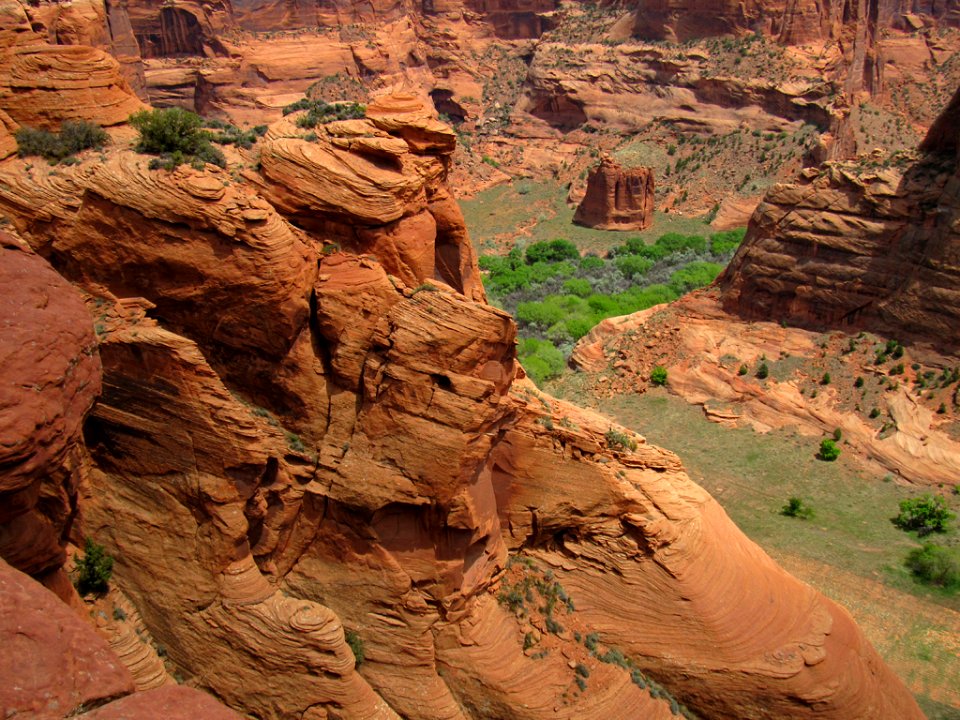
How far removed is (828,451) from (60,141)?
32.7 m

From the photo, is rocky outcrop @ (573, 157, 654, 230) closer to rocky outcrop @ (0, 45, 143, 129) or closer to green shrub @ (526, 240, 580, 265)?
green shrub @ (526, 240, 580, 265)

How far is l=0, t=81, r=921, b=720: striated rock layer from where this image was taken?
637 inches

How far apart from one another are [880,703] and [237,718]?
59.5 ft

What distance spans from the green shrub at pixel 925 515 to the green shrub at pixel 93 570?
2905 centimetres

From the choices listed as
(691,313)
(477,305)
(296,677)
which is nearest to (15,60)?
(477,305)

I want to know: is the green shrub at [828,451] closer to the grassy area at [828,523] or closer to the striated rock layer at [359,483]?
the grassy area at [828,523]

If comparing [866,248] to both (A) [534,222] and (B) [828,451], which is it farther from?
(A) [534,222]

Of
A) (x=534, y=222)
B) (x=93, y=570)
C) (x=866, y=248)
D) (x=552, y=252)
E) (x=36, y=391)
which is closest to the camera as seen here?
(x=36, y=391)

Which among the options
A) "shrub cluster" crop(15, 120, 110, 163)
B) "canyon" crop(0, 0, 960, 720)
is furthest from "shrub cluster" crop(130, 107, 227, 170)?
"shrub cluster" crop(15, 120, 110, 163)

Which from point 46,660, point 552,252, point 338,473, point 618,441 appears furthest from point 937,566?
point 552,252

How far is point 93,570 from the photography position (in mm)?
16312

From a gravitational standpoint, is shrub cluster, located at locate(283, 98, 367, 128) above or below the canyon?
above

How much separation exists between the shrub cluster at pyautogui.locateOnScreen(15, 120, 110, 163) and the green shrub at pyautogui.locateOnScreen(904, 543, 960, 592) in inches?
1137

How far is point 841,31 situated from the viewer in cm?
9494
